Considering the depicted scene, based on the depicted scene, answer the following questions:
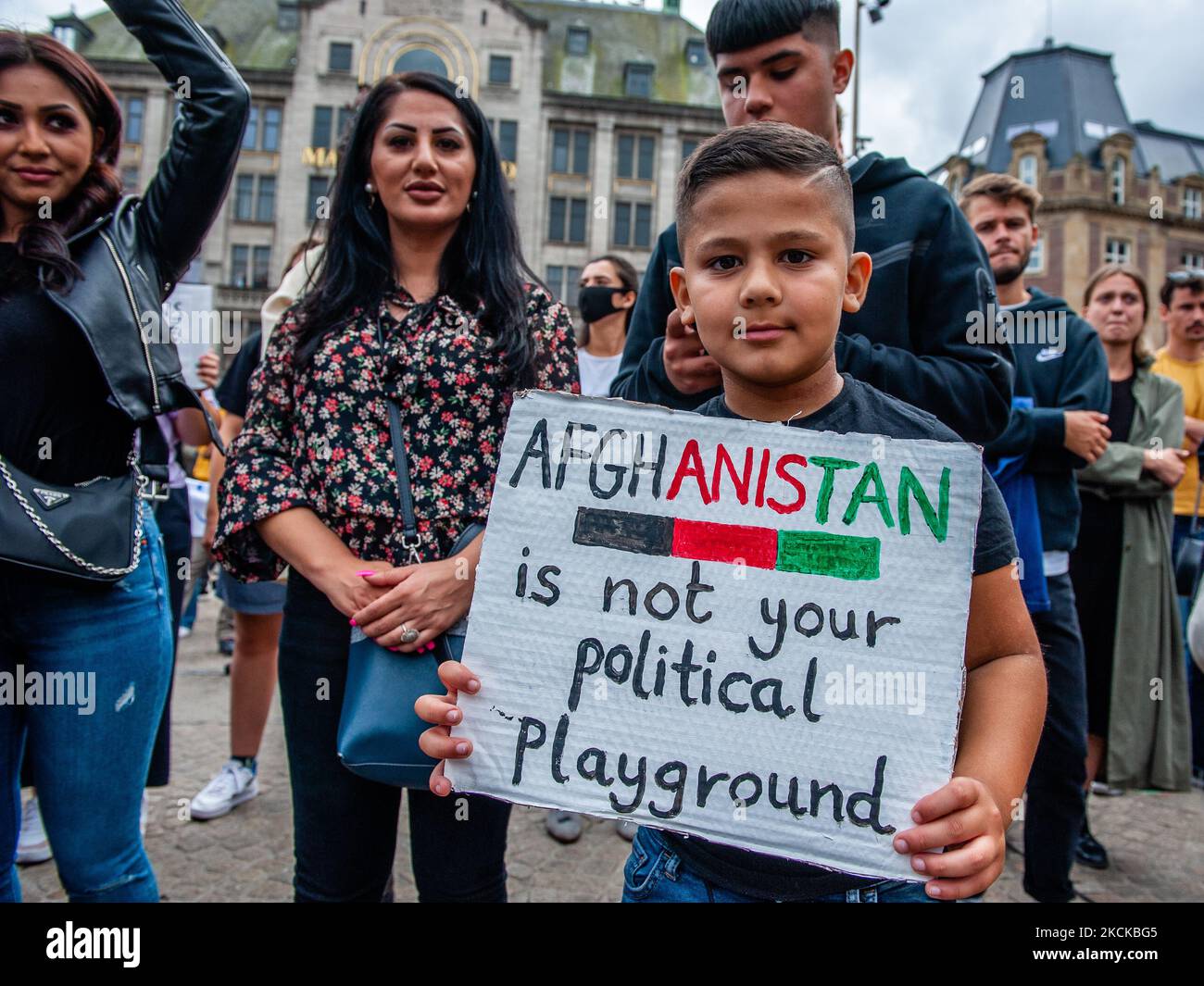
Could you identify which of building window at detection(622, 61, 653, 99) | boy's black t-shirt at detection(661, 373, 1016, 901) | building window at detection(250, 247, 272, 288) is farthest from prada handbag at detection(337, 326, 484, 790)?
building window at detection(622, 61, 653, 99)

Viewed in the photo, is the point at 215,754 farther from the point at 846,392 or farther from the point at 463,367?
the point at 846,392

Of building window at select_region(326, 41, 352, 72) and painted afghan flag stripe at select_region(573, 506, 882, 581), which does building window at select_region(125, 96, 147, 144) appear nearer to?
building window at select_region(326, 41, 352, 72)

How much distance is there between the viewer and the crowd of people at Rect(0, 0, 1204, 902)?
131cm

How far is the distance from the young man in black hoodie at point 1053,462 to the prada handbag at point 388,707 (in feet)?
6.35

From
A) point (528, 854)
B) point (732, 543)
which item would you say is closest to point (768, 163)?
point (732, 543)

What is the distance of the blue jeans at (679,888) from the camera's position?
1325mm

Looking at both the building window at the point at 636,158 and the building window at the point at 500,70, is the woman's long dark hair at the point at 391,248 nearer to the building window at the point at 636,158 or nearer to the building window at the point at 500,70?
the building window at the point at 636,158

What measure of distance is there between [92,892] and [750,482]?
68.7 inches

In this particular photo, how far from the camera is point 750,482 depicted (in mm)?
1262

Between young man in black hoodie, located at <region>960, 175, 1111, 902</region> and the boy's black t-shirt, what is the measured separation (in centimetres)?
154

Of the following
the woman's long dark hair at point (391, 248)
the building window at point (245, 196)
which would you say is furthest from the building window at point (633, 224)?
the woman's long dark hair at point (391, 248)

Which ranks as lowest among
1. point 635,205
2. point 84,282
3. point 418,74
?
point 84,282
